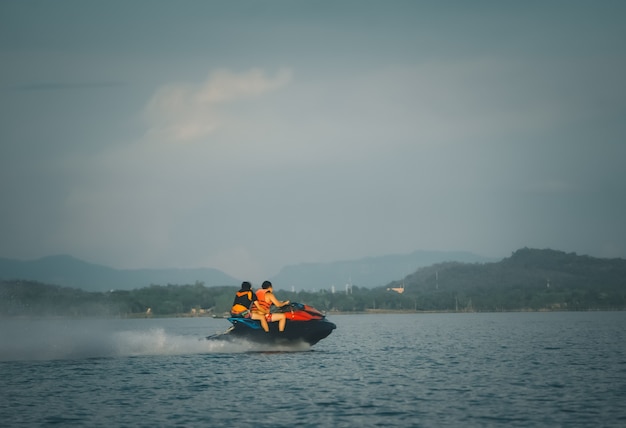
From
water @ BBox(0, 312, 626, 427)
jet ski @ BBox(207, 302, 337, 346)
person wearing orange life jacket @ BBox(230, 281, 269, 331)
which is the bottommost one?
water @ BBox(0, 312, 626, 427)

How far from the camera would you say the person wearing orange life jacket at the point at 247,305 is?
164 feet

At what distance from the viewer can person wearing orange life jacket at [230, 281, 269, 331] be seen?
50.1 metres

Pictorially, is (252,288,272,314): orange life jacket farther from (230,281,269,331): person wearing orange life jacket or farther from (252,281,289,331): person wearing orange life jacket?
(230,281,269,331): person wearing orange life jacket

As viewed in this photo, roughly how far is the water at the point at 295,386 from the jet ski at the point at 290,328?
3.97 ft

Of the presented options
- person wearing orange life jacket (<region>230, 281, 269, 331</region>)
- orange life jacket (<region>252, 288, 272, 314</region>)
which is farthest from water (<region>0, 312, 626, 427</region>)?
orange life jacket (<region>252, 288, 272, 314</region>)

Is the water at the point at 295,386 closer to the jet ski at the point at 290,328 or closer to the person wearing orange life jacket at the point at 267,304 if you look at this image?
the jet ski at the point at 290,328

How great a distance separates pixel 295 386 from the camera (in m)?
39.6

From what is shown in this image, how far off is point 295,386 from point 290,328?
11.6 m

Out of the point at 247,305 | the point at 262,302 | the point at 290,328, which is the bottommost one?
the point at 290,328

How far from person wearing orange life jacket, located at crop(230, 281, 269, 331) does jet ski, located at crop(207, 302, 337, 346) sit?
0.33 m

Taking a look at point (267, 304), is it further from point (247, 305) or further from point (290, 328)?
point (290, 328)

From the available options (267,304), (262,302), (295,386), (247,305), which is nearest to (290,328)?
(267,304)

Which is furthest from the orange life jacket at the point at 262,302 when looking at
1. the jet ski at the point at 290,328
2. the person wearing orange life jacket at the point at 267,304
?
the jet ski at the point at 290,328

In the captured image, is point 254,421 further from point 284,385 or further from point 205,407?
point 284,385
